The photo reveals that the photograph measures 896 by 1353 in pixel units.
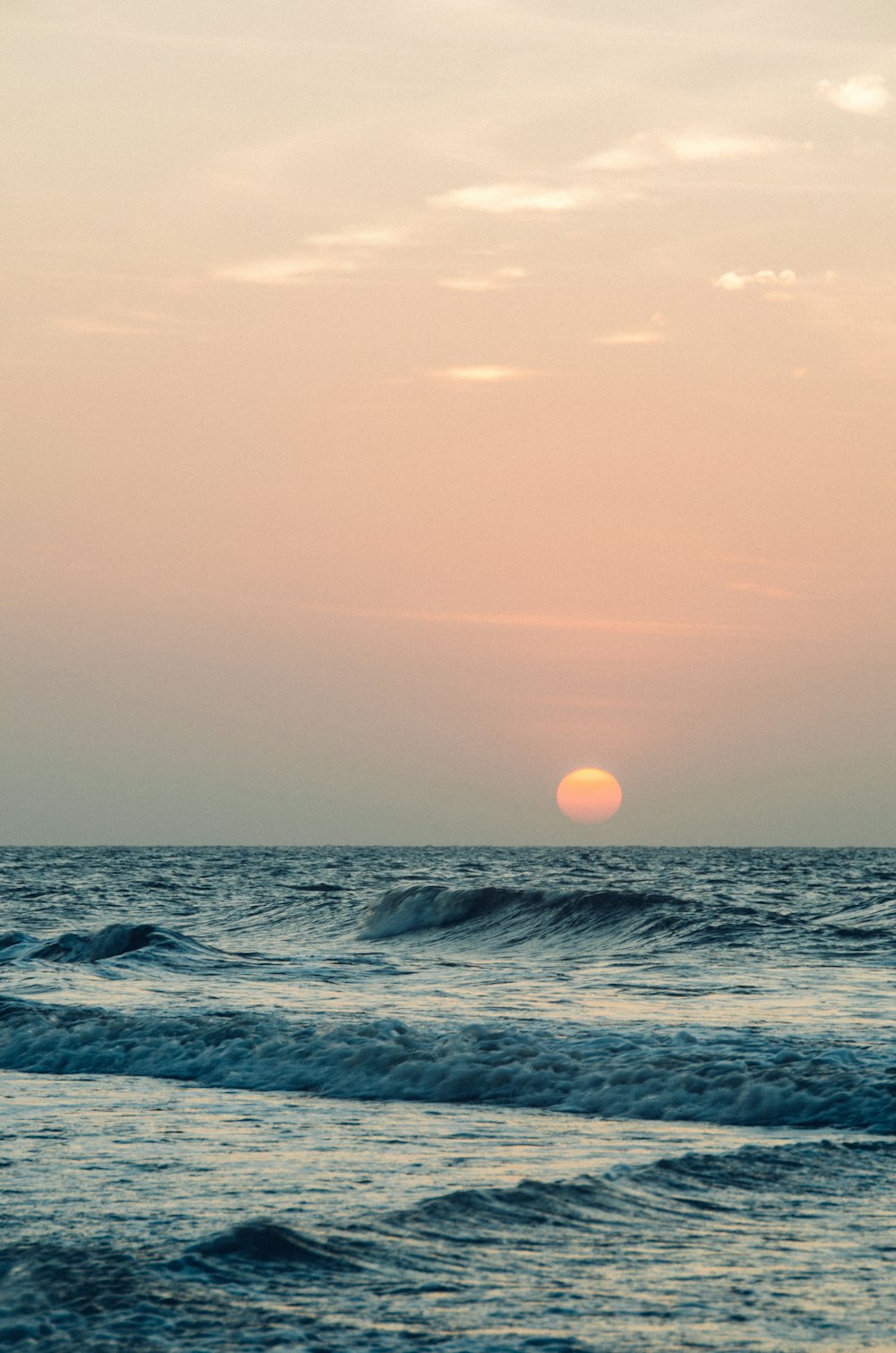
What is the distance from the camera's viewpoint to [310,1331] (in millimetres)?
6023

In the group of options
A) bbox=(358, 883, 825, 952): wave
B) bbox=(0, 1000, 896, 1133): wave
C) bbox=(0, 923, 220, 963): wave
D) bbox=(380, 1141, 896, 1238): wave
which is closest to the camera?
bbox=(380, 1141, 896, 1238): wave

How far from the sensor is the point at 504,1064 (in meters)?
13.3

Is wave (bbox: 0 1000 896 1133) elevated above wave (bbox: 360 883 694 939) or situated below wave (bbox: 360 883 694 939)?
above

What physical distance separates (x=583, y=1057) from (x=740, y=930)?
18.2 m

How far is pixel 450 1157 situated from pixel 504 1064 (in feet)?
11.7

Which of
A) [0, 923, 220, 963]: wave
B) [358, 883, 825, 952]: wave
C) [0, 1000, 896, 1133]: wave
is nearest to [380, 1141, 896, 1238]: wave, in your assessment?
[0, 1000, 896, 1133]: wave

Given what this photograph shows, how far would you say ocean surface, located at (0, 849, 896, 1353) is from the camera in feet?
20.6

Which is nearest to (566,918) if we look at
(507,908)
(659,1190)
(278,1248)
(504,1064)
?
(507,908)

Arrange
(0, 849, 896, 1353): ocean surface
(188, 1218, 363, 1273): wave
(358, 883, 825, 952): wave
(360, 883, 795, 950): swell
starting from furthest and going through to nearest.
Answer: (360, 883, 795, 950): swell
(358, 883, 825, 952): wave
(188, 1218, 363, 1273): wave
(0, 849, 896, 1353): ocean surface

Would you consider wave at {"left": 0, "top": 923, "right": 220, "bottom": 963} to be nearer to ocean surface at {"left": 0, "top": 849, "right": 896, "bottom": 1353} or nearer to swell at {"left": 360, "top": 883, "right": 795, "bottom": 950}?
ocean surface at {"left": 0, "top": 849, "right": 896, "bottom": 1353}

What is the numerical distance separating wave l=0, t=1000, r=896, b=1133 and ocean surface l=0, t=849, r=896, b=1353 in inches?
1.5

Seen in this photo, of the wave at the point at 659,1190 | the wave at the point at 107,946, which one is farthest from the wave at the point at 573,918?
Result: the wave at the point at 659,1190

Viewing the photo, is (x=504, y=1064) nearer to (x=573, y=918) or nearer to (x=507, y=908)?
(x=573, y=918)

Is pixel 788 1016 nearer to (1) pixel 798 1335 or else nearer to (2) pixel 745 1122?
(2) pixel 745 1122
